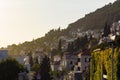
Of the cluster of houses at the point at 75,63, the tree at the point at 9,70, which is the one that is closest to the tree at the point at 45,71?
the cluster of houses at the point at 75,63

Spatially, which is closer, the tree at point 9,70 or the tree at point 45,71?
the tree at point 9,70

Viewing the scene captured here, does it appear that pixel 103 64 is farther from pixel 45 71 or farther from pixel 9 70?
pixel 45 71

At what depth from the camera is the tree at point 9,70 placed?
70719 mm

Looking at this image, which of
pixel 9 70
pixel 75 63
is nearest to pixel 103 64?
pixel 9 70

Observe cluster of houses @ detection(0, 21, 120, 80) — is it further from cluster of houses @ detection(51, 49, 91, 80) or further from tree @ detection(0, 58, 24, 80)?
tree @ detection(0, 58, 24, 80)

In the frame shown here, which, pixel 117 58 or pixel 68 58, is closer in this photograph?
pixel 117 58

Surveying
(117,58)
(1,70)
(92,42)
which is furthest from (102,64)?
(92,42)

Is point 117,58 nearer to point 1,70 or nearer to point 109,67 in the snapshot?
point 109,67

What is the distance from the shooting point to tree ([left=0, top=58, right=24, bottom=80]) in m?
70.7

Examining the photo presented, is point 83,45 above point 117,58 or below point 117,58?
above

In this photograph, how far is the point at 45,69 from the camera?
10469 centimetres

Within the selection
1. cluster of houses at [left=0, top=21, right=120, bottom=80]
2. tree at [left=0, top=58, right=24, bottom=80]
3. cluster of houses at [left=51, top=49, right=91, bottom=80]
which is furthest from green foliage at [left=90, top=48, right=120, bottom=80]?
cluster of houses at [left=51, top=49, right=91, bottom=80]

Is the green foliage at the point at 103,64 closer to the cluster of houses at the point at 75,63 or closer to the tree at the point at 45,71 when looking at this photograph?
the cluster of houses at the point at 75,63

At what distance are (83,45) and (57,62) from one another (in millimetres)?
14696
